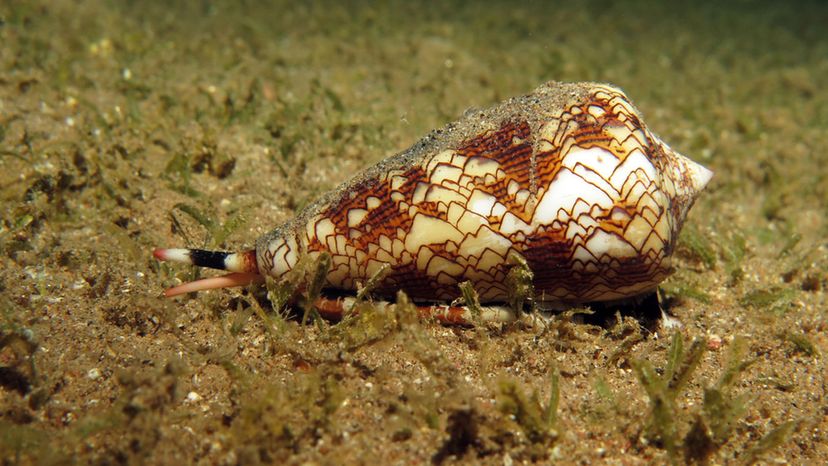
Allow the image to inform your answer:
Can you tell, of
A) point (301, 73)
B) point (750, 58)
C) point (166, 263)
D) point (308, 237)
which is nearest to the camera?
point (308, 237)

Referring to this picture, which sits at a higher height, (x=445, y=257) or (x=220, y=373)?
(x=445, y=257)

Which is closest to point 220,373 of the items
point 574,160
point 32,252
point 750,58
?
point 32,252

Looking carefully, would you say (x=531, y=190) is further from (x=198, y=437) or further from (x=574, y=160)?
(x=198, y=437)

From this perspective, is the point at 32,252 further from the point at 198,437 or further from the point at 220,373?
the point at 198,437

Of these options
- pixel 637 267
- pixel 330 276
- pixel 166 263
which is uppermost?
pixel 637 267

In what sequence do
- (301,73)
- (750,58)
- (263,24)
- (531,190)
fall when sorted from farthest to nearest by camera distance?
(750,58), (263,24), (301,73), (531,190)

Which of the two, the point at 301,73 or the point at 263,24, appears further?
the point at 263,24
